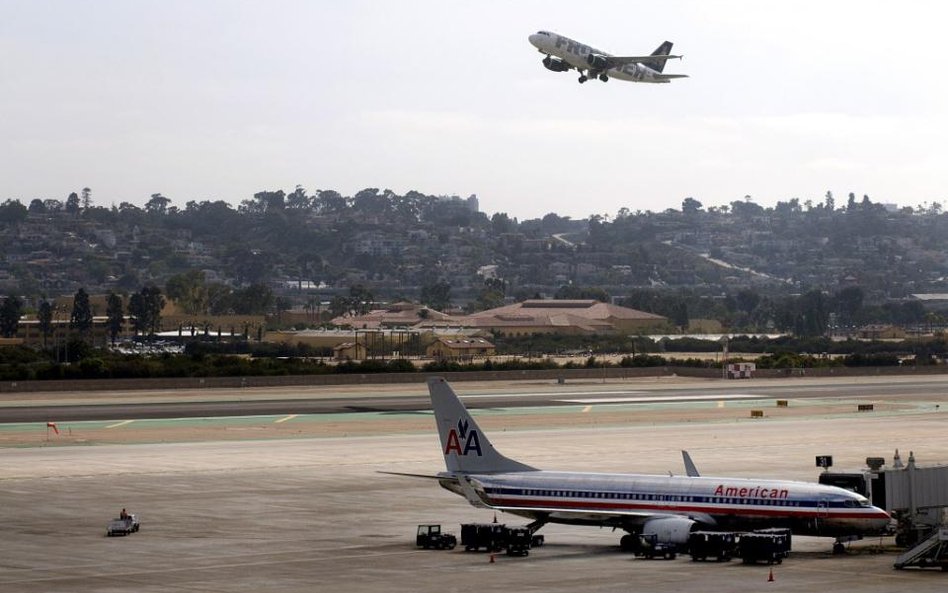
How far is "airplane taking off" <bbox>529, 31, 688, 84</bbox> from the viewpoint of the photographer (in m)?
132

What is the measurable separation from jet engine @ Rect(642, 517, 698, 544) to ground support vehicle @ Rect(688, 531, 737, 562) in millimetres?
643

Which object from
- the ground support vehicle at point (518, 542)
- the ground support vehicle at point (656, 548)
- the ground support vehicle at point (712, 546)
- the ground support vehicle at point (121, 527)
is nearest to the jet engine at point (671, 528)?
the ground support vehicle at point (656, 548)

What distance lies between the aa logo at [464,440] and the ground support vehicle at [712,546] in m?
10.1

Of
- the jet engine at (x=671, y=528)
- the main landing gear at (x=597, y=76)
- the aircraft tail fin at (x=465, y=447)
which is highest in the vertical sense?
the main landing gear at (x=597, y=76)

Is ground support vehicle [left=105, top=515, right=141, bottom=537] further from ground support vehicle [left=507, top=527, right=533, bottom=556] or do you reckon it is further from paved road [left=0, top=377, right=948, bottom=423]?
paved road [left=0, top=377, right=948, bottom=423]

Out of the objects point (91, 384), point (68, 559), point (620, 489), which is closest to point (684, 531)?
point (620, 489)

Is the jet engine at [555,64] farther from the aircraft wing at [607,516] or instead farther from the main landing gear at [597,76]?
the aircraft wing at [607,516]

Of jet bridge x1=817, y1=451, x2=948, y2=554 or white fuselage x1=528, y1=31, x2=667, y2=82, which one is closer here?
jet bridge x1=817, y1=451, x2=948, y2=554

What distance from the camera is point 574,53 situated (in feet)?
433

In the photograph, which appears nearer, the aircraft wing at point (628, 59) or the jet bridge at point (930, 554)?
the jet bridge at point (930, 554)

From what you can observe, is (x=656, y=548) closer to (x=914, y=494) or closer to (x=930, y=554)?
(x=930, y=554)

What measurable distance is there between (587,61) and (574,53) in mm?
1250

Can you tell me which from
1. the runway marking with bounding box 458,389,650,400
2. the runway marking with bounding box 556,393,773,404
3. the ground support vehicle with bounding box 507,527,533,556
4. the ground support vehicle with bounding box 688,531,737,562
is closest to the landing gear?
the ground support vehicle with bounding box 688,531,737,562

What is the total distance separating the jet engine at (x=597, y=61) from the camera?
131375 mm
